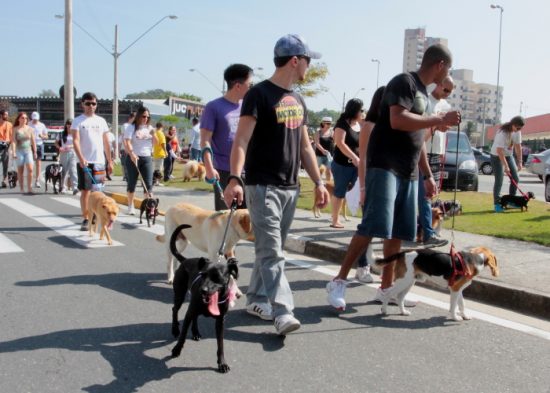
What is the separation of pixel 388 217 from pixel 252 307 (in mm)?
1304

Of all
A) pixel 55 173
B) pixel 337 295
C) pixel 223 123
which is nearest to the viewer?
pixel 337 295

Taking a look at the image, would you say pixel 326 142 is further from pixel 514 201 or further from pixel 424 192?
pixel 424 192

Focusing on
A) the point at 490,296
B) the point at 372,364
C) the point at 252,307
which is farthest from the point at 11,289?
the point at 490,296

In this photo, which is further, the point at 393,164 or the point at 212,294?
the point at 393,164

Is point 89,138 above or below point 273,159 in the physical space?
above

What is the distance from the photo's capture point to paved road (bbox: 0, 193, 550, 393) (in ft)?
11.0

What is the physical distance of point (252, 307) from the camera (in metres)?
4.57

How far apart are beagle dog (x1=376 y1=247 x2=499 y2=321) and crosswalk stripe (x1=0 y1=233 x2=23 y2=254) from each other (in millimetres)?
4749

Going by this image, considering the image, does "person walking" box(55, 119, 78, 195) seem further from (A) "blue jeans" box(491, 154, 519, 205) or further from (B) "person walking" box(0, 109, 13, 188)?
(A) "blue jeans" box(491, 154, 519, 205)

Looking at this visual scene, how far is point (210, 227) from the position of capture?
497cm

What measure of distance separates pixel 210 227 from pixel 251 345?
1337 mm

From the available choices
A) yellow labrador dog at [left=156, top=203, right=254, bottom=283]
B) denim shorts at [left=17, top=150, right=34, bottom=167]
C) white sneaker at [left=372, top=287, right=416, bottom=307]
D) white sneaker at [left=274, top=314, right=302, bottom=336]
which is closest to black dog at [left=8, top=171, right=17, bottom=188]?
denim shorts at [left=17, top=150, right=34, bottom=167]

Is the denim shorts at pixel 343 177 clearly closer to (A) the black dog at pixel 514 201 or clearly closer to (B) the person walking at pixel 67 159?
(A) the black dog at pixel 514 201

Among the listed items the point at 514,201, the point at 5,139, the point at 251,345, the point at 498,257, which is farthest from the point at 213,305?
the point at 5,139
